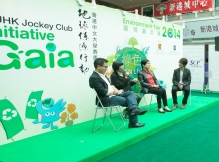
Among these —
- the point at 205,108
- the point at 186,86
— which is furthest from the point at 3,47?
the point at 205,108

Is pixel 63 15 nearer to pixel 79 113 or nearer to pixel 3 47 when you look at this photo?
pixel 3 47

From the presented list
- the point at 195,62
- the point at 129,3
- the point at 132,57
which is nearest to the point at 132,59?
the point at 132,57

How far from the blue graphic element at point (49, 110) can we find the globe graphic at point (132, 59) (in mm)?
1715

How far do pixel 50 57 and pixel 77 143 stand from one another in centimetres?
136

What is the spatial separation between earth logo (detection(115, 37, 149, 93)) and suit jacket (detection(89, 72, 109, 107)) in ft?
4.48

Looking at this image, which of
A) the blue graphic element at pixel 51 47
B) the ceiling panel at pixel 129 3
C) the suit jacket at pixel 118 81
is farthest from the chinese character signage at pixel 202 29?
the blue graphic element at pixel 51 47

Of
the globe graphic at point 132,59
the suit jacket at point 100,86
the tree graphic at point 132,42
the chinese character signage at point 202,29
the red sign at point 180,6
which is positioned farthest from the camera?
the red sign at point 180,6

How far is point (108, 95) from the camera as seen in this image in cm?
381

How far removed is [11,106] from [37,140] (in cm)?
58

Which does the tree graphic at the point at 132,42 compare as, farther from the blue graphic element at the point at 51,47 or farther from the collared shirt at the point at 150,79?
the blue graphic element at the point at 51,47

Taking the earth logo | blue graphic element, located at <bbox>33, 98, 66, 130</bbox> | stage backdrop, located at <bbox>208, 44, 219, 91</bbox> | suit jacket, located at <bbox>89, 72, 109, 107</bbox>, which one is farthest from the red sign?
blue graphic element, located at <bbox>33, 98, 66, 130</bbox>

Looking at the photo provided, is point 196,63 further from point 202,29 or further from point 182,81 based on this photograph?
point 182,81

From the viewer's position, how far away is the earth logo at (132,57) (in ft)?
17.2

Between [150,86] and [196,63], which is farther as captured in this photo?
[196,63]
